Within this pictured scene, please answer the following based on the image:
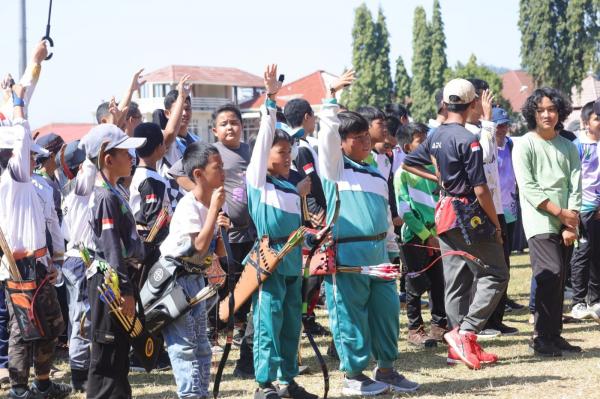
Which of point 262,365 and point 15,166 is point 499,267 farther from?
point 15,166

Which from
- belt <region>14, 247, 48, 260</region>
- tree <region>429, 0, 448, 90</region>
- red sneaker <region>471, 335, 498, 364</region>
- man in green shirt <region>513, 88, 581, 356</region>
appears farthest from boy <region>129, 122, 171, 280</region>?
tree <region>429, 0, 448, 90</region>

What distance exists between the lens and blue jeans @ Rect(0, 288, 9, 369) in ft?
24.1

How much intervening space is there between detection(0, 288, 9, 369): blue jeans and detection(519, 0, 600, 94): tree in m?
53.4

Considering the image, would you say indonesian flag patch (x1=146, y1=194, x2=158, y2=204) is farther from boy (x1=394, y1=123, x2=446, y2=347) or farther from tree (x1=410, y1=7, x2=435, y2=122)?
tree (x1=410, y1=7, x2=435, y2=122)

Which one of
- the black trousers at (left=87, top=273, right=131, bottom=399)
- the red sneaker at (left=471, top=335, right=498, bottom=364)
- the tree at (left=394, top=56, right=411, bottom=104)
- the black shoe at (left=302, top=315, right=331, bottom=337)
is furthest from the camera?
the tree at (left=394, top=56, right=411, bottom=104)

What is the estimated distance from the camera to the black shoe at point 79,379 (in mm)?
6879

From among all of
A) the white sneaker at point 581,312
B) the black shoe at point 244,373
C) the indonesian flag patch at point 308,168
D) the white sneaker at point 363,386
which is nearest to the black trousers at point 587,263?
the white sneaker at point 581,312

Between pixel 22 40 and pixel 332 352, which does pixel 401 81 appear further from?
pixel 332 352

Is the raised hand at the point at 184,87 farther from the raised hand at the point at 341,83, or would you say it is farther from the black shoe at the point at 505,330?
the black shoe at the point at 505,330

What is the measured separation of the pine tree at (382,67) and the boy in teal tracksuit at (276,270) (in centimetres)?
6067

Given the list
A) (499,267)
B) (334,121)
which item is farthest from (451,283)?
(334,121)

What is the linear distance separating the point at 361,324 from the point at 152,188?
7.23 ft

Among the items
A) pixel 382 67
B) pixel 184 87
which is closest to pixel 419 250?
pixel 184 87

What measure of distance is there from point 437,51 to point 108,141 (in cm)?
6589
